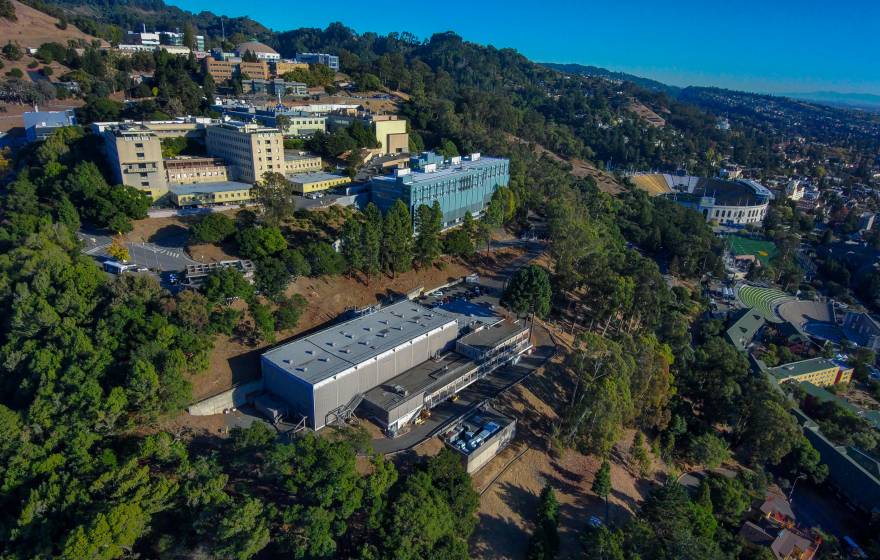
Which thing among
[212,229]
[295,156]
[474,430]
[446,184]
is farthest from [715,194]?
[212,229]

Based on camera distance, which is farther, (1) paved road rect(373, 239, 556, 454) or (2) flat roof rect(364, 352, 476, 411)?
(2) flat roof rect(364, 352, 476, 411)

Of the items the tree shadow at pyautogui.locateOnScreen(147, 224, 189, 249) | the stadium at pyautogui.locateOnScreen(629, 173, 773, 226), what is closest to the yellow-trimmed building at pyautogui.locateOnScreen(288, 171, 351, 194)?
the tree shadow at pyautogui.locateOnScreen(147, 224, 189, 249)

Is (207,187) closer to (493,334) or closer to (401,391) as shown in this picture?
(401,391)

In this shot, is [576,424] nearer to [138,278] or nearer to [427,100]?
[138,278]

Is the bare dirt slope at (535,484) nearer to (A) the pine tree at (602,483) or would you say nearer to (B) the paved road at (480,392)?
(A) the pine tree at (602,483)

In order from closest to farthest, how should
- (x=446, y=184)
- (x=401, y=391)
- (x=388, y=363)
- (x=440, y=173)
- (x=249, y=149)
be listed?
(x=401, y=391) < (x=388, y=363) < (x=249, y=149) < (x=446, y=184) < (x=440, y=173)

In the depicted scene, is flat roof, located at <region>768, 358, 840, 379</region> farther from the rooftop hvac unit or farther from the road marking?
the road marking
